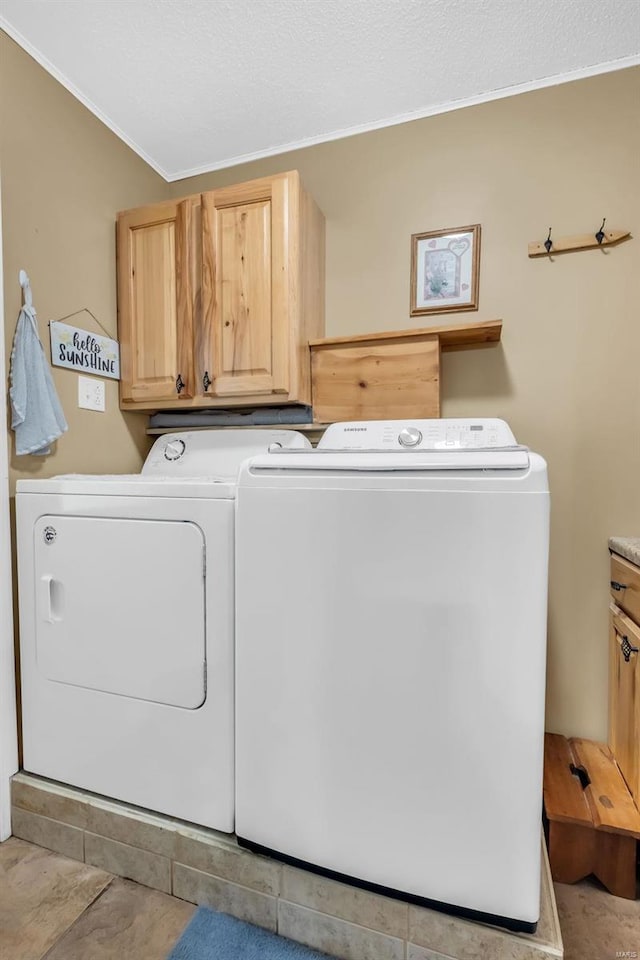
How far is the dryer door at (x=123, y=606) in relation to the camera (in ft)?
4.03

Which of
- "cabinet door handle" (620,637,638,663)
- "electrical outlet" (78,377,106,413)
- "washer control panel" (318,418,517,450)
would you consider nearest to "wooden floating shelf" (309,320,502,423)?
"washer control panel" (318,418,517,450)

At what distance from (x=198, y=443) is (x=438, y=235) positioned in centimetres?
130

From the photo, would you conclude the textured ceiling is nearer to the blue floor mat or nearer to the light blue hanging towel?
the light blue hanging towel

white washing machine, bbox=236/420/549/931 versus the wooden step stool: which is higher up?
white washing machine, bbox=236/420/549/931

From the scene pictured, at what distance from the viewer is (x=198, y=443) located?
2055 millimetres

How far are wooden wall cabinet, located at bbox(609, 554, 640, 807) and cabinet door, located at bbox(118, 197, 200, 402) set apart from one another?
1687 millimetres

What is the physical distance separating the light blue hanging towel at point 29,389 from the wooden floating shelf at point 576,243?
1.77 m

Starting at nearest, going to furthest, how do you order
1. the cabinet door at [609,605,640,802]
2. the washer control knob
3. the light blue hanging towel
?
the cabinet door at [609,605,640,802], the light blue hanging towel, the washer control knob

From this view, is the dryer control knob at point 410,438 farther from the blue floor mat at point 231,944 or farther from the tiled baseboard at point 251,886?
the blue floor mat at point 231,944

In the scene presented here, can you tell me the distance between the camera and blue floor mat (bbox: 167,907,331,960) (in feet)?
3.57

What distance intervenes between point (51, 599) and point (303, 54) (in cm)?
196

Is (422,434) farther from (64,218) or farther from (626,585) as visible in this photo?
(64,218)

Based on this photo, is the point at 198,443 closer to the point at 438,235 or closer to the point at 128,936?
the point at 438,235

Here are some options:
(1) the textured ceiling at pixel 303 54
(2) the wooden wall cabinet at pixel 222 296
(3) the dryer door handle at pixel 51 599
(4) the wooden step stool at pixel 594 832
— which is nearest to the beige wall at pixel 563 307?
(1) the textured ceiling at pixel 303 54
